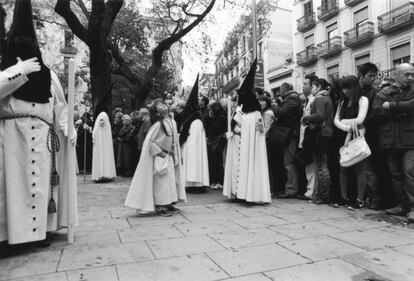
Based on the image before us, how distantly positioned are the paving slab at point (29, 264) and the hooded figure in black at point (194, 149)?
4.28 m

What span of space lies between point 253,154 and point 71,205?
317 centimetres

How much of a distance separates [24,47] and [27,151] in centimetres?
110

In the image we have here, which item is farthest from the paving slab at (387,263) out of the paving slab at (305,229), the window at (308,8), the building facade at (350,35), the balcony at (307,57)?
the window at (308,8)

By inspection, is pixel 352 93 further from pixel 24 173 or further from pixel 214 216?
pixel 24 173

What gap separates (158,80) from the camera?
2555 centimetres

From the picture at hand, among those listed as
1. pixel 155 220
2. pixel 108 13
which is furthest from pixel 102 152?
pixel 108 13

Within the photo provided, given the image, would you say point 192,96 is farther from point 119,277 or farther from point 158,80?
point 158,80

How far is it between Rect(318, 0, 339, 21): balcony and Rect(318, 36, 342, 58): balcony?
2.24m

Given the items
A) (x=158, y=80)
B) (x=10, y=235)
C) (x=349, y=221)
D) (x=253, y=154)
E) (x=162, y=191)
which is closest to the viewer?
(x=10, y=235)

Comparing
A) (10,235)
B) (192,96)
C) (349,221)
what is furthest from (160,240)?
(192,96)

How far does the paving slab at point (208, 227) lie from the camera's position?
14.0 feet

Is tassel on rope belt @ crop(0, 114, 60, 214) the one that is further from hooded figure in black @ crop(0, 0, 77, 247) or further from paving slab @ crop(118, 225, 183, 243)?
paving slab @ crop(118, 225, 183, 243)

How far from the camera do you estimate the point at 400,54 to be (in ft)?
84.6

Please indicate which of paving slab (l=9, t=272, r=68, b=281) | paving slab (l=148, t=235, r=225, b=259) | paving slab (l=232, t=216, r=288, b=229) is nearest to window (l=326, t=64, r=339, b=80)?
paving slab (l=232, t=216, r=288, b=229)
